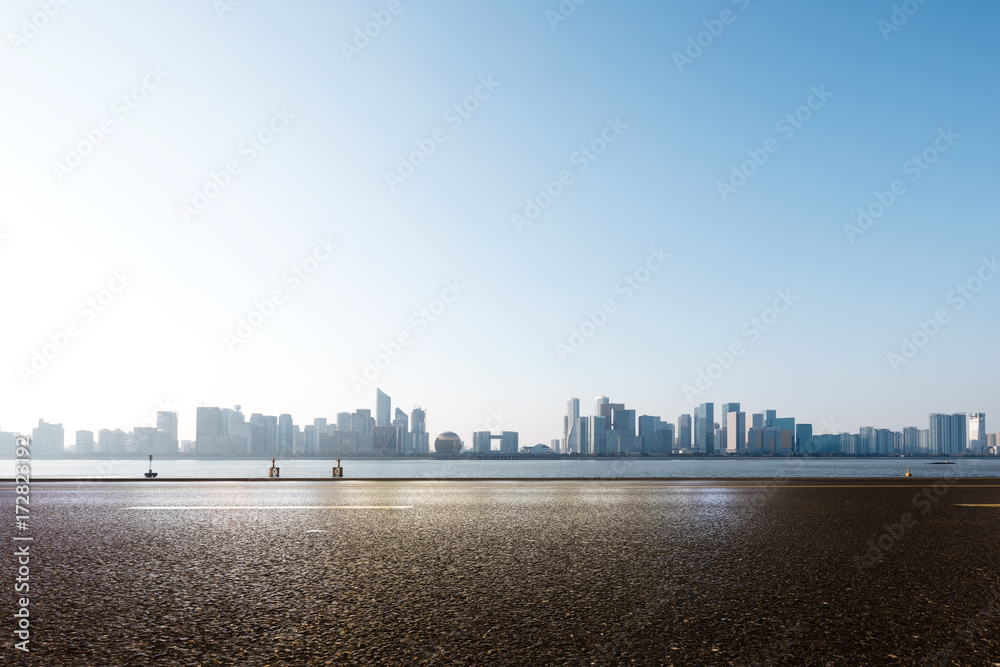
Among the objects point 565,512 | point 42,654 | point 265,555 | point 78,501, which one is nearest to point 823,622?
point 42,654

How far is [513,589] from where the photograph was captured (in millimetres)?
4504

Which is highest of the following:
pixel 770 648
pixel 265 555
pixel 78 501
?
pixel 770 648

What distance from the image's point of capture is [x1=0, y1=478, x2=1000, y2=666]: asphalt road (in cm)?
318

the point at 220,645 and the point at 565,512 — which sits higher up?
the point at 220,645

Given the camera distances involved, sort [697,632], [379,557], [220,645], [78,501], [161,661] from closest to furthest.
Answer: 1. [161,661]
2. [220,645]
3. [697,632]
4. [379,557]
5. [78,501]

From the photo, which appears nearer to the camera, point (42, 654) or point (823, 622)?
point (42, 654)

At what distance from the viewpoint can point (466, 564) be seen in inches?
215

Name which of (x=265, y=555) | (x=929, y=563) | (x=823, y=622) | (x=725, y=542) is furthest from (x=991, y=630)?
(x=265, y=555)

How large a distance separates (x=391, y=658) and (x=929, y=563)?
5.22 m

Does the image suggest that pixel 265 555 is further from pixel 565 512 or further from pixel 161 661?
pixel 565 512

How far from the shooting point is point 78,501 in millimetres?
11734

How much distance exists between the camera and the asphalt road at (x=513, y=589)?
3.18 meters

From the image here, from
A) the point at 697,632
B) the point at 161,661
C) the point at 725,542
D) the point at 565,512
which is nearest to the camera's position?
the point at 161,661

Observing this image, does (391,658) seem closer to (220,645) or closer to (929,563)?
(220,645)
